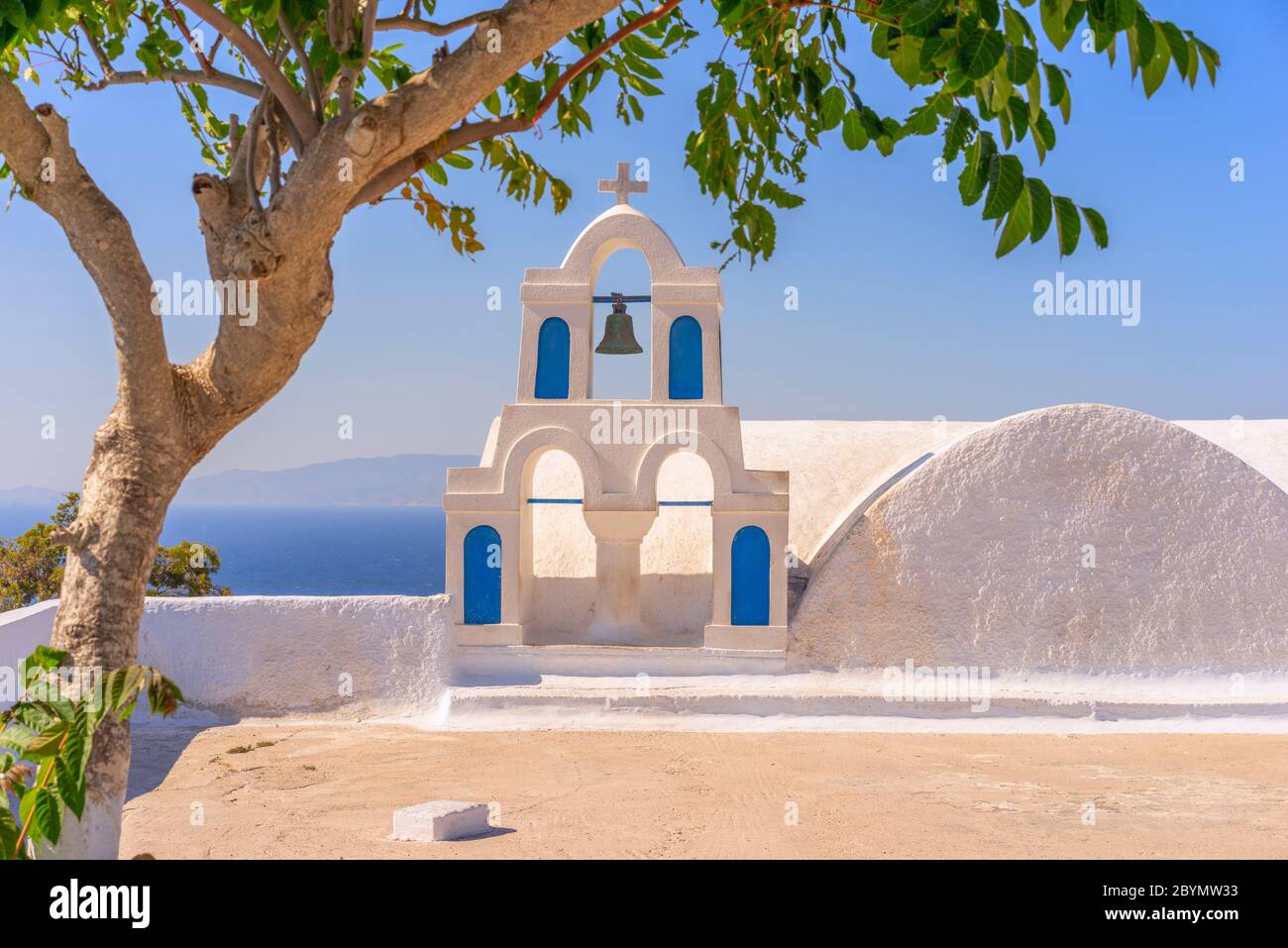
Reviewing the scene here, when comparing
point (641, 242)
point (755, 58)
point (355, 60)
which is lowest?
point (355, 60)

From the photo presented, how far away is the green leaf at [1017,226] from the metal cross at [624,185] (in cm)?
936

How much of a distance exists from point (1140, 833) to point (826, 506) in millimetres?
7422

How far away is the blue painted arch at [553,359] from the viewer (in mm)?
11172

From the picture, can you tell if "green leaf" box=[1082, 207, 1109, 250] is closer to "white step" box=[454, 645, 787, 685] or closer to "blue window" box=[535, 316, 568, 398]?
"white step" box=[454, 645, 787, 685]

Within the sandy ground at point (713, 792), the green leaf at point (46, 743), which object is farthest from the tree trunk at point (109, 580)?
the sandy ground at point (713, 792)

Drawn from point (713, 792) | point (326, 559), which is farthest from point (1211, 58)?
point (326, 559)

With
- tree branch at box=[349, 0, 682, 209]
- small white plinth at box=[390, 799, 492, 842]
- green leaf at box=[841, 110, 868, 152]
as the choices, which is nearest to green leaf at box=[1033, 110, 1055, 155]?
green leaf at box=[841, 110, 868, 152]

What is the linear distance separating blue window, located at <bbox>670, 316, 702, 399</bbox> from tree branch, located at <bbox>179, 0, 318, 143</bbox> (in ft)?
24.6

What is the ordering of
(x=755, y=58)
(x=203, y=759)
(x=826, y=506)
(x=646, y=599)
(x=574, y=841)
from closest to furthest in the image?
(x=755, y=58), (x=574, y=841), (x=203, y=759), (x=646, y=599), (x=826, y=506)

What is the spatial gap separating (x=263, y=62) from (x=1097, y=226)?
249cm


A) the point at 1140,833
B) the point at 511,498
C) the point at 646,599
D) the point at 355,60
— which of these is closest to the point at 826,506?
the point at 646,599

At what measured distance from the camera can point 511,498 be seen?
1072 centimetres

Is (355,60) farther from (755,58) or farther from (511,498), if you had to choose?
(511,498)

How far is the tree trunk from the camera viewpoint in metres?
3.33
